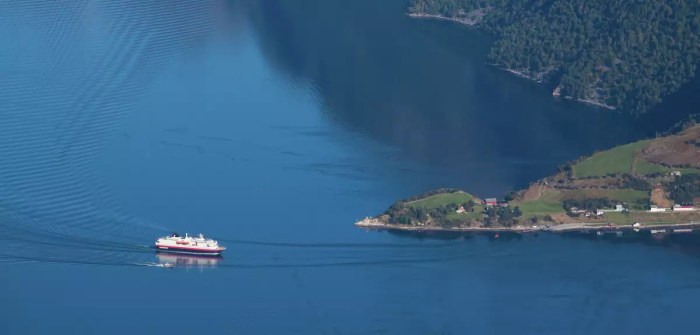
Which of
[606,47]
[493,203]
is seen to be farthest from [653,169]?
[606,47]

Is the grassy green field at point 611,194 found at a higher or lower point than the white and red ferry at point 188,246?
higher

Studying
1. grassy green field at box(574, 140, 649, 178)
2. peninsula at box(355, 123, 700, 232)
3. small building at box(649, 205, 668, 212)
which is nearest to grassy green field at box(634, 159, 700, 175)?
peninsula at box(355, 123, 700, 232)

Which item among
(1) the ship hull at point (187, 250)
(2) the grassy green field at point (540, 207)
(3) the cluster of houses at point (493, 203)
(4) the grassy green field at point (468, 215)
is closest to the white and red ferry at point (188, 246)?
(1) the ship hull at point (187, 250)

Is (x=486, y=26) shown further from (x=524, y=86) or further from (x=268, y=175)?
(x=268, y=175)

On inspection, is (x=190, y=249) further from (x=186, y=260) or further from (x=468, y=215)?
(x=468, y=215)

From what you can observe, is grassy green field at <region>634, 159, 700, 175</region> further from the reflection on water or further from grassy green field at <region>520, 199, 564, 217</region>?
the reflection on water

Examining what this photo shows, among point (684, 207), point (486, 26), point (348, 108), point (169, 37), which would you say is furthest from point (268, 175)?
point (486, 26)

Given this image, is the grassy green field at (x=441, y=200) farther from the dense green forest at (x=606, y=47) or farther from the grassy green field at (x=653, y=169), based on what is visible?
the dense green forest at (x=606, y=47)
